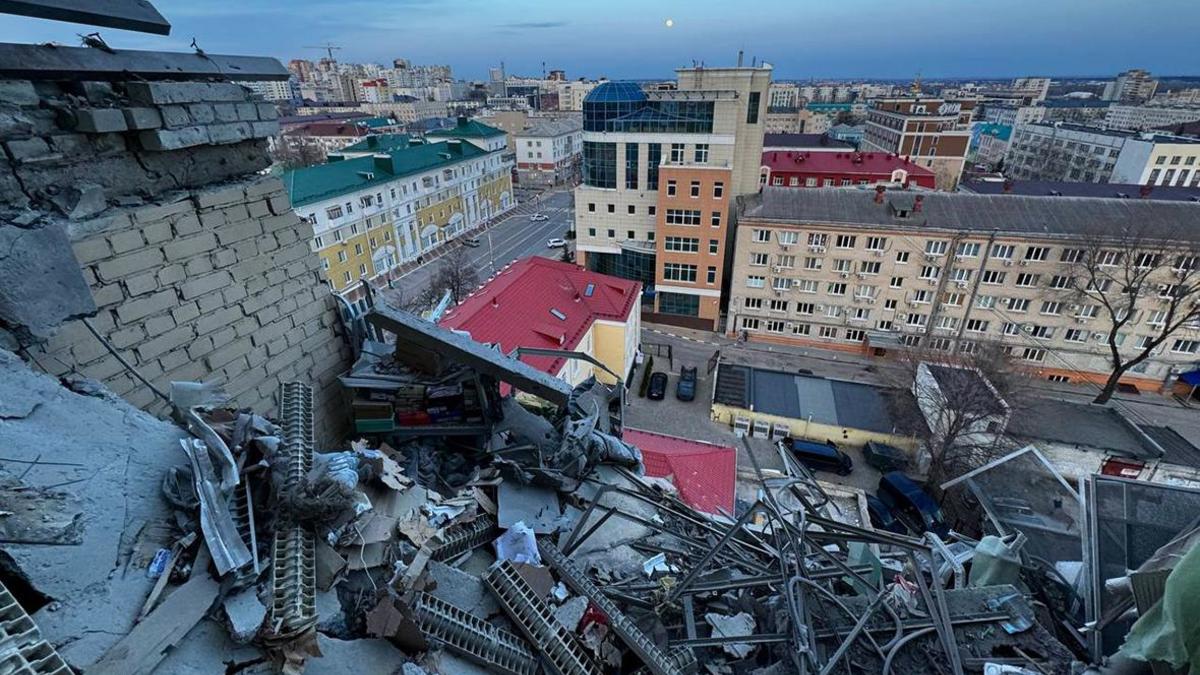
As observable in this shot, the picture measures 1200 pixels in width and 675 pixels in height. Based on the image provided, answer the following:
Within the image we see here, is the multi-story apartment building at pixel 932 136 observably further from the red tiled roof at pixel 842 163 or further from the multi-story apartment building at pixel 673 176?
the multi-story apartment building at pixel 673 176

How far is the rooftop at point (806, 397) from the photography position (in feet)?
63.8

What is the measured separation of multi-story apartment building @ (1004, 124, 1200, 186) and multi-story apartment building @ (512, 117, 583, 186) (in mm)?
57694

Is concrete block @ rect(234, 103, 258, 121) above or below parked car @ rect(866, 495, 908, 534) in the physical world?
above

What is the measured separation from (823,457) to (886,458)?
2.20m

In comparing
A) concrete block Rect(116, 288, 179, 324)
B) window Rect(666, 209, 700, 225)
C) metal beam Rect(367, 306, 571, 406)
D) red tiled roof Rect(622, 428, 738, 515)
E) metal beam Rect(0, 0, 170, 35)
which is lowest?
red tiled roof Rect(622, 428, 738, 515)

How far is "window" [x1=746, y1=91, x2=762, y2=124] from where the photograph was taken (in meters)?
26.7

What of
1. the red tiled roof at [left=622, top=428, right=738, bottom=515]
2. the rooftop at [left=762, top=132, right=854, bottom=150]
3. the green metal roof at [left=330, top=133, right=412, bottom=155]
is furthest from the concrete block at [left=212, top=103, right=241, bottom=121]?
the rooftop at [left=762, top=132, right=854, bottom=150]

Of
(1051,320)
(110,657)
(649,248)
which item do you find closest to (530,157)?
(649,248)

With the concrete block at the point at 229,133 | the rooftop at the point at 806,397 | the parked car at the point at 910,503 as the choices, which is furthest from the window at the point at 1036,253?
the concrete block at the point at 229,133

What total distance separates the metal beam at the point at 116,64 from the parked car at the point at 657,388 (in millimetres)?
18806

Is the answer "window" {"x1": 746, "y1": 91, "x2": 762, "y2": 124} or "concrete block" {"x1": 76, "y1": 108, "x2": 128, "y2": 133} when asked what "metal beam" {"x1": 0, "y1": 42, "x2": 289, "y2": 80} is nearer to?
"concrete block" {"x1": 76, "y1": 108, "x2": 128, "y2": 133}

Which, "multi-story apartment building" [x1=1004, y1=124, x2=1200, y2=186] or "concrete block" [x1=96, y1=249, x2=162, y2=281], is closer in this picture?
"concrete block" [x1=96, y1=249, x2=162, y2=281]

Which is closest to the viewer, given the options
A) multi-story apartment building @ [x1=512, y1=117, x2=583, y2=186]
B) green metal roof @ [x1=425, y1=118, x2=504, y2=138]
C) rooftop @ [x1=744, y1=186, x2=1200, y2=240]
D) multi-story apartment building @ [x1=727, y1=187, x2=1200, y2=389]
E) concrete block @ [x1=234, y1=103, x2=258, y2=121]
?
concrete block @ [x1=234, y1=103, x2=258, y2=121]

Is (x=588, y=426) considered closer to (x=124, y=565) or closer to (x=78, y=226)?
(x=124, y=565)
